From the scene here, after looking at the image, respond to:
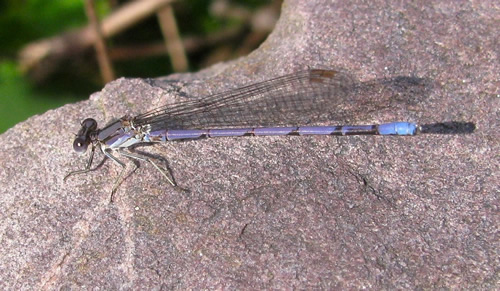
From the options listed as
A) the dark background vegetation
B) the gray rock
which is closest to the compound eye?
the gray rock

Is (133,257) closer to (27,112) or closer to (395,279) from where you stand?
(395,279)

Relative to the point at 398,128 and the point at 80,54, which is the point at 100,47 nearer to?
the point at 80,54

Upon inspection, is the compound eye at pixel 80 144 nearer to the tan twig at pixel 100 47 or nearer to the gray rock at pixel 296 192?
the gray rock at pixel 296 192

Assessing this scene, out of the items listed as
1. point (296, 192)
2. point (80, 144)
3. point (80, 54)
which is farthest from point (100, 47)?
point (296, 192)

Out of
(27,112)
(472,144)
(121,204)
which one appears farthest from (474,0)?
(27,112)

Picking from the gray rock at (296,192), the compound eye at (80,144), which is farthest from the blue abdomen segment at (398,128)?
the compound eye at (80,144)

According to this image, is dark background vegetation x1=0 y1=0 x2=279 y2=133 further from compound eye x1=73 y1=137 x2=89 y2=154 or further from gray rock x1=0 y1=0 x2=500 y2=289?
compound eye x1=73 y1=137 x2=89 y2=154
